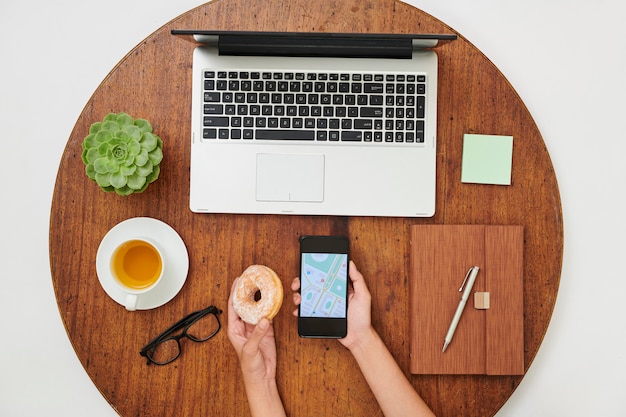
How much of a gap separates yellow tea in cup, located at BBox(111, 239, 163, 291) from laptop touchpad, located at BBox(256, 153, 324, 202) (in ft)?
0.79

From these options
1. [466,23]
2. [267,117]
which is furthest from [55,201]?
[466,23]

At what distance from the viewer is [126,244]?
0.90m

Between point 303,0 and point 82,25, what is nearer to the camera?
point 303,0

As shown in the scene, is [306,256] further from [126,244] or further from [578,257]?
[578,257]

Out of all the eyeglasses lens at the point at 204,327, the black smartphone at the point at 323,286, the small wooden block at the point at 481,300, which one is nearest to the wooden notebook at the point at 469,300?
the small wooden block at the point at 481,300

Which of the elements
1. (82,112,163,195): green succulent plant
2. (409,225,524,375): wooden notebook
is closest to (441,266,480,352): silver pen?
(409,225,524,375): wooden notebook

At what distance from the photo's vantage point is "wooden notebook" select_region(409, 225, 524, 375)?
0.93 meters

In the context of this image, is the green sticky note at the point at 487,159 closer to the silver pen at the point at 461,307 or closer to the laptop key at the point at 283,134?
the silver pen at the point at 461,307

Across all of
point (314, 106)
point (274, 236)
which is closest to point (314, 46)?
point (314, 106)

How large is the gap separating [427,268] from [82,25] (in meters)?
1.02

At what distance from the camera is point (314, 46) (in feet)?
2.98

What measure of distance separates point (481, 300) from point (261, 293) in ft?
1.45

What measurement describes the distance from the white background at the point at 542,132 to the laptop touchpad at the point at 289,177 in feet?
1.74

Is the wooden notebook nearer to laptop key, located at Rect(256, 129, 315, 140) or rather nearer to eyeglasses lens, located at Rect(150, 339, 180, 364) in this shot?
laptop key, located at Rect(256, 129, 315, 140)
